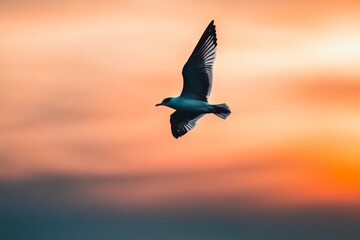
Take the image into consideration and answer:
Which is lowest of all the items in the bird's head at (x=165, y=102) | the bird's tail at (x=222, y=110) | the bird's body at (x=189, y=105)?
the bird's tail at (x=222, y=110)

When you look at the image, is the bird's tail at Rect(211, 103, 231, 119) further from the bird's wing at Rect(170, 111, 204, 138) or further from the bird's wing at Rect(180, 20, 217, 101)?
the bird's wing at Rect(170, 111, 204, 138)

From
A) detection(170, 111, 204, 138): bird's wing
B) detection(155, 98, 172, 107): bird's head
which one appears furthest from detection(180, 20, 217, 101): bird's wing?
detection(170, 111, 204, 138): bird's wing

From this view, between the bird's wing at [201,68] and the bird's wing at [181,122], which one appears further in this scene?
the bird's wing at [181,122]

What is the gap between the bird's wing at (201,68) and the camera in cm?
3175

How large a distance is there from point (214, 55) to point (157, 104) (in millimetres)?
3364

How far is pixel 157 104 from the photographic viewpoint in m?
33.8

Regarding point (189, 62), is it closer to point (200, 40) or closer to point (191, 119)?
point (200, 40)

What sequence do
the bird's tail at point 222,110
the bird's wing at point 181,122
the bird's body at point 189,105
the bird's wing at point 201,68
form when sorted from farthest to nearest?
1. the bird's wing at point 181,122
2. the bird's body at point 189,105
3. the bird's tail at point 222,110
4. the bird's wing at point 201,68

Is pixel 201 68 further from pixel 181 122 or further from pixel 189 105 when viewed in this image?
pixel 181 122

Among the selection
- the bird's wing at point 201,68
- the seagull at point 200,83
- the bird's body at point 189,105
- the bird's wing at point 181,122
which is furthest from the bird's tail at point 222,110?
the bird's wing at point 181,122

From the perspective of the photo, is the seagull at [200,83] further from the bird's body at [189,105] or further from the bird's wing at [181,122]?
the bird's wing at [181,122]

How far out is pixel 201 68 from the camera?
105 ft

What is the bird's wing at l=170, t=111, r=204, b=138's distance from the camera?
34672mm

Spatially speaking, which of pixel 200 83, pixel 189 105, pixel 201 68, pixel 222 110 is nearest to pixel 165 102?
pixel 189 105
